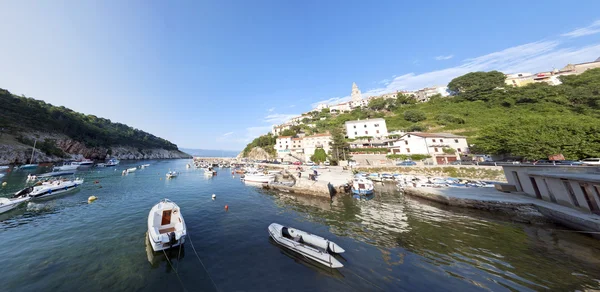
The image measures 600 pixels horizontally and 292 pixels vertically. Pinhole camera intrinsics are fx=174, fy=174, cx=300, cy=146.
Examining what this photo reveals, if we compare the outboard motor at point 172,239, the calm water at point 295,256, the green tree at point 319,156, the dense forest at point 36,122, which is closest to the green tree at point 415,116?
the green tree at point 319,156

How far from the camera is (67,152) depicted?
230 ft

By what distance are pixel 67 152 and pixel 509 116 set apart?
156149 millimetres

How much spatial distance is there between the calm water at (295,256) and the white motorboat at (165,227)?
2.72 ft

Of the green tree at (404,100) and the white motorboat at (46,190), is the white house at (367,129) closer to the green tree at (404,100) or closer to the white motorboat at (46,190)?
the green tree at (404,100)

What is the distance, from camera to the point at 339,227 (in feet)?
45.6

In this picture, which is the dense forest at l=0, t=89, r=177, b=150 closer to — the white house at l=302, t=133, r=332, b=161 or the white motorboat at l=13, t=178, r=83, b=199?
the white motorboat at l=13, t=178, r=83, b=199

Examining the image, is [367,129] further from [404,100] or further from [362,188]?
[362,188]

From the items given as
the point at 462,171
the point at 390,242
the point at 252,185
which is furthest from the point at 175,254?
the point at 462,171

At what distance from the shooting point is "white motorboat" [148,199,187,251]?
9648 millimetres

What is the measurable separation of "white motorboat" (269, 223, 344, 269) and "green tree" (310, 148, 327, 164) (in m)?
43.2

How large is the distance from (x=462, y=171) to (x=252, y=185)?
36511mm

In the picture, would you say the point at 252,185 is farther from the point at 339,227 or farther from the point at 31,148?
the point at 31,148

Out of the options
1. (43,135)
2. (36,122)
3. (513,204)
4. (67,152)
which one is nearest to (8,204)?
(513,204)

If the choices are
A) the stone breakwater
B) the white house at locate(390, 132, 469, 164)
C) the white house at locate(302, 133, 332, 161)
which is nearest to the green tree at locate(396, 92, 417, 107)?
the white house at locate(390, 132, 469, 164)
